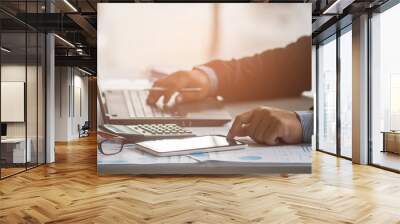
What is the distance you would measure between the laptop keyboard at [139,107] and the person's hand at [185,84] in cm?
21

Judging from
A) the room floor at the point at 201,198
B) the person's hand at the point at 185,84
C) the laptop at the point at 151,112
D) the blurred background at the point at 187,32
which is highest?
the blurred background at the point at 187,32

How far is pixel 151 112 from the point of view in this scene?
19.7ft

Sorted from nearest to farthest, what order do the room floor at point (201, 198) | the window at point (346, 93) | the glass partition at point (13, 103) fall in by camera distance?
the room floor at point (201, 198) < the glass partition at point (13, 103) < the window at point (346, 93)

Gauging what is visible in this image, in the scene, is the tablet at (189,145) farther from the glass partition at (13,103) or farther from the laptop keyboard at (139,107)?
the glass partition at (13,103)

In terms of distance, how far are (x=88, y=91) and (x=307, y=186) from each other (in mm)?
16312

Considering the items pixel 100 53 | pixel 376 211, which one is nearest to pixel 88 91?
pixel 100 53

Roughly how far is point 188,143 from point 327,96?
17.9ft

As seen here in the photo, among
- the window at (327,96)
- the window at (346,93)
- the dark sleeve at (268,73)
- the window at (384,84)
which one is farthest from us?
the window at (327,96)

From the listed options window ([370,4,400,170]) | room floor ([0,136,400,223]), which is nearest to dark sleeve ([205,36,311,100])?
room floor ([0,136,400,223])

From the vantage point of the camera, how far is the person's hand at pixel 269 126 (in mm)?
6031

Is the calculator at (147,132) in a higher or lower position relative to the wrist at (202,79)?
lower

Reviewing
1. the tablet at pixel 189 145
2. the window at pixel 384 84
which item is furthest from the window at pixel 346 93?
the tablet at pixel 189 145

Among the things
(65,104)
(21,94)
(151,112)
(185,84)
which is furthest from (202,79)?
(65,104)

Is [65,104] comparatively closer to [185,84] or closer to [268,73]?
[185,84]
